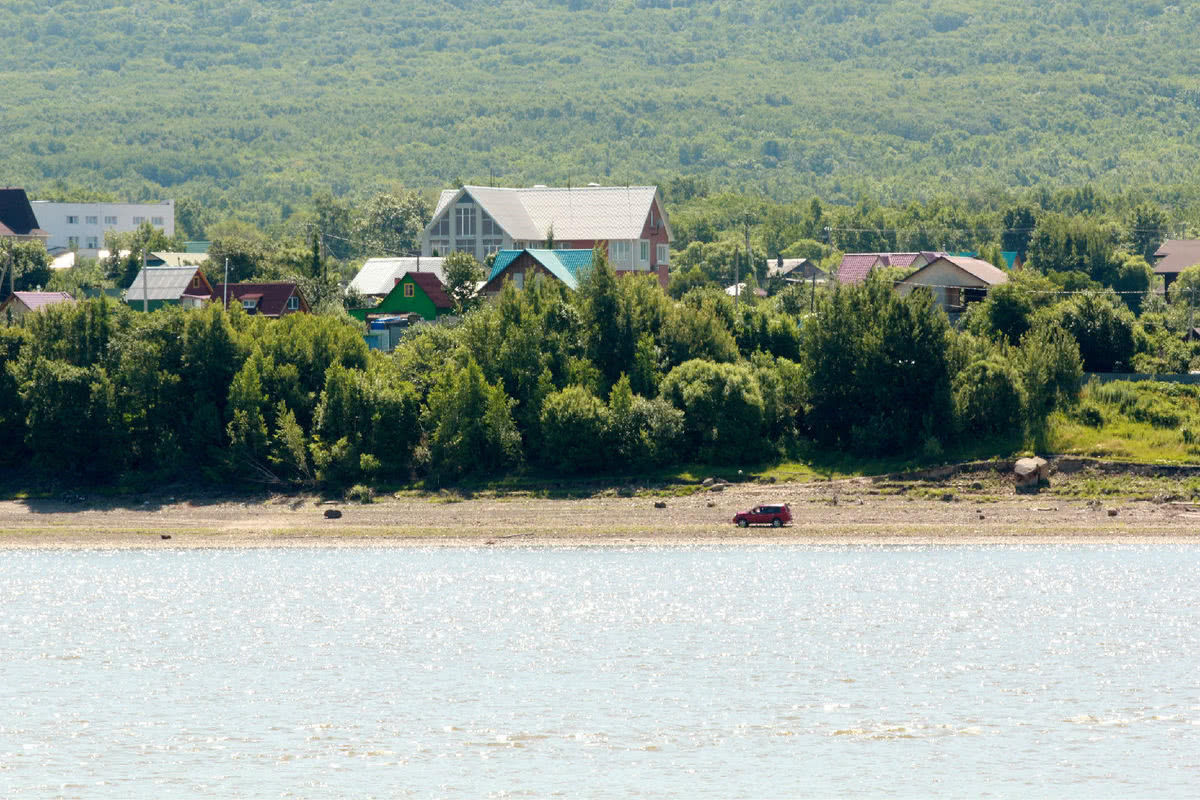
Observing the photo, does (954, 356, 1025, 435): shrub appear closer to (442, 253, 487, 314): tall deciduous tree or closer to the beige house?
the beige house

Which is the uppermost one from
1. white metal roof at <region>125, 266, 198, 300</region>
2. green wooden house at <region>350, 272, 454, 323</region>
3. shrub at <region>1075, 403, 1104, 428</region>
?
white metal roof at <region>125, 266, 198, 300</region>

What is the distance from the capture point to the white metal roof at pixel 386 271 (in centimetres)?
11050

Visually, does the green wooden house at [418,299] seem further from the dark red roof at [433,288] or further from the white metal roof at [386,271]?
the white metal roof at [386,271]

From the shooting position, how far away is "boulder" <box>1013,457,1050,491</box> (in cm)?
6438

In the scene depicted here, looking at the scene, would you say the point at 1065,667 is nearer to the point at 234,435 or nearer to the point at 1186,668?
the point at 1186,668

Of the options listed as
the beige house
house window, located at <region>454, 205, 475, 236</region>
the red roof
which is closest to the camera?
the beige house

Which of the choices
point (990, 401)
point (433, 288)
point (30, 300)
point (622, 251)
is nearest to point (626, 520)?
point (990, 401)

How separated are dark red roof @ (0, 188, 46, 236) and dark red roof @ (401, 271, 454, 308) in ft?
197

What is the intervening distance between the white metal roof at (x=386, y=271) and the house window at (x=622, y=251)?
10.6 metres

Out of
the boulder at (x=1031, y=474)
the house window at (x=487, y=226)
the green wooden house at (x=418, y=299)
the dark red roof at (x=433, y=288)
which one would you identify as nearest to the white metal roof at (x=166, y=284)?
the green wooden house at (x=418, y=299)

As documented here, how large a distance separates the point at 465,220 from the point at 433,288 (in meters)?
14.6

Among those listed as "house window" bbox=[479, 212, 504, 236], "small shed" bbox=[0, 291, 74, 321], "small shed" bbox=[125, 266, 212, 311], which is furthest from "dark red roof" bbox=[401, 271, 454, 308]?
"small shed" bbox=[0, 291, 74, 321]

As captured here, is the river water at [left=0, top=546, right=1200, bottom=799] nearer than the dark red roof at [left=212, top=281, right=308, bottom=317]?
Yes

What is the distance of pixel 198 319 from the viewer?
7369 cm
